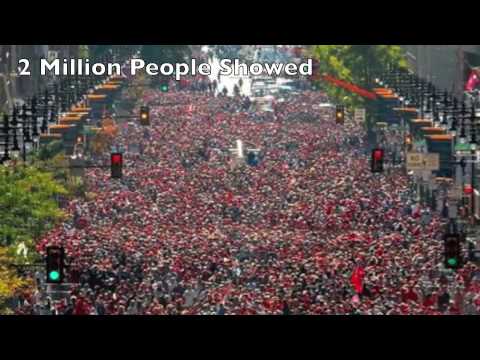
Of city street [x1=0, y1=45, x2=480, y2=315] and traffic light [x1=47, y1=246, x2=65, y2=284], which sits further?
city street [x1=0, y1=45, x2=480, y2=315]

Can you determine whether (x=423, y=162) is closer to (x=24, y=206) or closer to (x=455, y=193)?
(x=455, y=193)

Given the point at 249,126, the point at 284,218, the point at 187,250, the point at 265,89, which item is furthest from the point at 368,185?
the point at 265,89

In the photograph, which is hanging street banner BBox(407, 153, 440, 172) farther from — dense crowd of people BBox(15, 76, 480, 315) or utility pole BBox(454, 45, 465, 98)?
utility pole BBox(454, 45, 465, 98)

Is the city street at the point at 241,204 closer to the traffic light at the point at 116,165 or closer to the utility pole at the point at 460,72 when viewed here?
the traffic light at the point at 116,165

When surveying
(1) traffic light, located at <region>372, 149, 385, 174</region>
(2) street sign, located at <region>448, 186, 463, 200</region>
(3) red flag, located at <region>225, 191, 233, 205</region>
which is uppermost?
(1) traffic light, located at <region>372, 149, 385, 174</region>

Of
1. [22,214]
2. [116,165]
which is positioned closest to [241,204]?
[22,214]

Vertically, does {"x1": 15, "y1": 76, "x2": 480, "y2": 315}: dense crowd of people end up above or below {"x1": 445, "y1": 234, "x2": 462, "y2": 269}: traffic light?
below

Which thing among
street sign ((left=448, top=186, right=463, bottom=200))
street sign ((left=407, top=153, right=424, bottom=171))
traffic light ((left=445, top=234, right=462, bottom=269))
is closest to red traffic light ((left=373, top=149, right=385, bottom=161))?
traffic light ((left=445, top=234, right=462, bottom=269))
